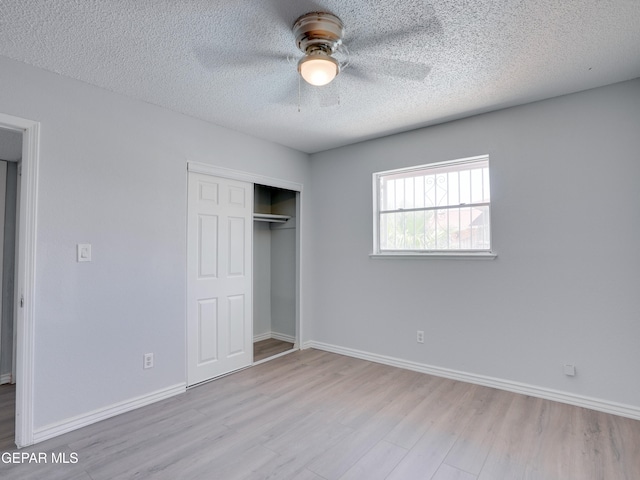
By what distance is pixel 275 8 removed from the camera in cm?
178

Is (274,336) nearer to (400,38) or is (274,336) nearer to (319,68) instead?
(319,68)

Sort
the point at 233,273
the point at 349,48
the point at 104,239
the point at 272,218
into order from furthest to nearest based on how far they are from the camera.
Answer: the point at 272,218 < the point at 233,273 < the point at 104,239 < the point at 349,48

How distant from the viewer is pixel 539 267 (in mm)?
2920

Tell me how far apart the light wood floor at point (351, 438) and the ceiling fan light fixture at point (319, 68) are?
2.31 m

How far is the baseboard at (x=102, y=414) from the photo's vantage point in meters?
2.29

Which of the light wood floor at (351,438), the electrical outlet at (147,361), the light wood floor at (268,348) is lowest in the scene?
the light wood floor at (268,348)

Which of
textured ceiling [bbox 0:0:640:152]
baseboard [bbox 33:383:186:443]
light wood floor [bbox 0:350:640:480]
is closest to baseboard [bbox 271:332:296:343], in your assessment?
light wood floor [bbox 0:350:640:480]

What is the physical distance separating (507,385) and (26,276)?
154 inches

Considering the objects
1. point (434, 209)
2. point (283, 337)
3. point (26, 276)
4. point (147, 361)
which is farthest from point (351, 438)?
point (283, 337)

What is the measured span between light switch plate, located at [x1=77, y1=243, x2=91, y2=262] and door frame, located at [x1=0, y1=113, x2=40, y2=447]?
26cm

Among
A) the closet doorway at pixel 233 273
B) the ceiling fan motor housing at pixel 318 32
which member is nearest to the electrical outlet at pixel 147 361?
the closet doorway at pixel 233 273

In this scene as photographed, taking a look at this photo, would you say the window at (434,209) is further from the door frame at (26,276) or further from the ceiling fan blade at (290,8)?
the door frame at (26,276)

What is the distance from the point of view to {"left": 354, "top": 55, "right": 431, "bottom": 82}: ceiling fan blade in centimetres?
225

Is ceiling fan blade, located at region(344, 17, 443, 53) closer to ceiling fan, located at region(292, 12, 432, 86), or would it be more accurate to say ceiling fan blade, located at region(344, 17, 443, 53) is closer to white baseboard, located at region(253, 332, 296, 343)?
ceiling fan, located at region(292, 12, 432, 86)
